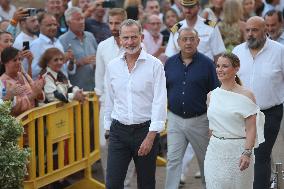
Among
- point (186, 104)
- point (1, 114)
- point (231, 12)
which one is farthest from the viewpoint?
point (231, 12)

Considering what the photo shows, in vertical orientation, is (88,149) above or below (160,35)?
below

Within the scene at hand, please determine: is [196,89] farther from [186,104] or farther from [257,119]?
[257,119]

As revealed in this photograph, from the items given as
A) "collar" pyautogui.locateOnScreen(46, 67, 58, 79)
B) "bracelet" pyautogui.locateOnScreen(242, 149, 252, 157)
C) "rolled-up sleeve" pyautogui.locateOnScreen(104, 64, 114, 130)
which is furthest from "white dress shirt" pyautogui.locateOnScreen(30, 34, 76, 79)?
"bracelet" pyautogui.locateOnScreen(242, 149, 252, 157)

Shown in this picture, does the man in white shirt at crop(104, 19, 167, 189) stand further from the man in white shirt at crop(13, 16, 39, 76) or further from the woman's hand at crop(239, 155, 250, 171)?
the man in white shirt at crop(13, 16, 39, 76)

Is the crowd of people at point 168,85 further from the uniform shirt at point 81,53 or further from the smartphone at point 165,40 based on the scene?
the smartphone at point 165,40

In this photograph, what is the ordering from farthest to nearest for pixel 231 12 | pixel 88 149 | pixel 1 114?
pixel 231 12
pixel 88 149
pixel 1 114

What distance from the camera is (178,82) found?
404 inches

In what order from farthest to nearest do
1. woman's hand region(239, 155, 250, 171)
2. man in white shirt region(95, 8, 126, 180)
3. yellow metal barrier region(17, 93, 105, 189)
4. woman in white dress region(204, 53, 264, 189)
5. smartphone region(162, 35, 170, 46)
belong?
smartphone region(162, 35, 170, 46)
man in white shirt region(95, 8, 126, 180)
yellow metal barrier region(17, 93, 105, 189)
woman in white dress region(204, 53, 264, 189)
woman's hand region(239, 155, 250, 171)

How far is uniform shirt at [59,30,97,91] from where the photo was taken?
13.1m

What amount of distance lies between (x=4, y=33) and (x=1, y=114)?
3314mm

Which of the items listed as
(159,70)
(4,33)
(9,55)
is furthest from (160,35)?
(159,70)

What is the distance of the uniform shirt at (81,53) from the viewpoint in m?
13.1

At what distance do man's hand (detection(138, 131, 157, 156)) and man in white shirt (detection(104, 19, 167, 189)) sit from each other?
0.05 m

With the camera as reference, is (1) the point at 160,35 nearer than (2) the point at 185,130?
No
